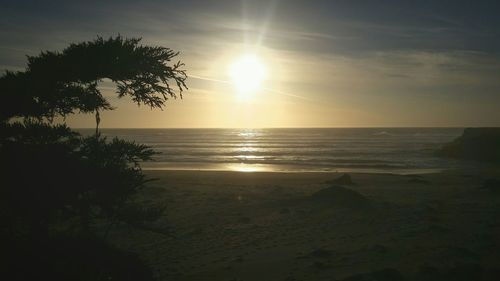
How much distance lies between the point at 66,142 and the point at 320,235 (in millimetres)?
8348

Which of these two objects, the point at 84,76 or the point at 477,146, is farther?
the point at 477,146

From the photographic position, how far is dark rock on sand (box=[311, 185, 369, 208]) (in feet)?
57.0

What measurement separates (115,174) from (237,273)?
13.0 feet

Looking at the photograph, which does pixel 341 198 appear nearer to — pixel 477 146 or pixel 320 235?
pixel 320 235

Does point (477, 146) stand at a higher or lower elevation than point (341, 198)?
higher

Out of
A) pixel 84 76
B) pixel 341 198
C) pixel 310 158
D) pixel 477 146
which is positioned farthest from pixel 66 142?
pixel 477 146

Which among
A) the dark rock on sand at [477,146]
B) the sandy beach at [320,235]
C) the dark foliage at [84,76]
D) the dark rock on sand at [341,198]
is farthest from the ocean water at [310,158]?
the dark foliage at [84,76]

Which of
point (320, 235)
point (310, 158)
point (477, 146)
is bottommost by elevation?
point (320, 235)

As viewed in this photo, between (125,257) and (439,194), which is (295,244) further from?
(439,194)

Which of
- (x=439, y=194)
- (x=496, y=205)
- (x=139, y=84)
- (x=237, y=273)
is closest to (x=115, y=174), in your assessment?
(x=139, y=84)

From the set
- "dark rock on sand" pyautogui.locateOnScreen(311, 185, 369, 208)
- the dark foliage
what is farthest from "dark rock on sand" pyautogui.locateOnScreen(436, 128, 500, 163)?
the dark foliage

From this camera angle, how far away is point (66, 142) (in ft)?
27.8

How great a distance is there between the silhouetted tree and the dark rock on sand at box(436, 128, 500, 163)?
4566 cm

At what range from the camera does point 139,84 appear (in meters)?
8.70
